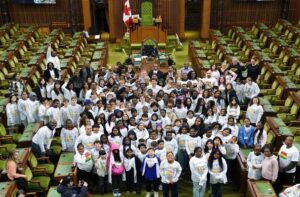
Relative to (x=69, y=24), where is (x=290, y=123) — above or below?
below

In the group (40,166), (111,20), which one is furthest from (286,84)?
(111,20)

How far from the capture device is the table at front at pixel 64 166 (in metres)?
7.64

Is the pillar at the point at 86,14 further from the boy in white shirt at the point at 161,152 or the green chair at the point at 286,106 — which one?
the boy in white shirt at the point at 161,152

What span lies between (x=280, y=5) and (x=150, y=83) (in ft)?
38.0

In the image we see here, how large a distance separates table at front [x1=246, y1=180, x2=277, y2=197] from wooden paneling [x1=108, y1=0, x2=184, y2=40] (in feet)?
41.8

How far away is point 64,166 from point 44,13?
517 inches

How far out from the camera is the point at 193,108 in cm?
968

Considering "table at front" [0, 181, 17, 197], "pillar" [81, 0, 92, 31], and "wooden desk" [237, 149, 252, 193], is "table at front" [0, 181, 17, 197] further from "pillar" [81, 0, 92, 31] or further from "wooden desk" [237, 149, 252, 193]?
"pillar" [81, 0, 92, 31]

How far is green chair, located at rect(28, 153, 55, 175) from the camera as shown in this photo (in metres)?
7.94

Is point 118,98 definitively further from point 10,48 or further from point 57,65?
point 10,48

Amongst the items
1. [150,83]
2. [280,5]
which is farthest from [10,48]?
[280,5]

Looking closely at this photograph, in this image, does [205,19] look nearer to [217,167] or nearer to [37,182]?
[217,167]

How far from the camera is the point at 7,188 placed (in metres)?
6.93

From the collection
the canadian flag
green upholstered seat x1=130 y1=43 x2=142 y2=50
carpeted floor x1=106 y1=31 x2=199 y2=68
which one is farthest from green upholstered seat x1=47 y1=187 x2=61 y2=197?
the canadian flag
